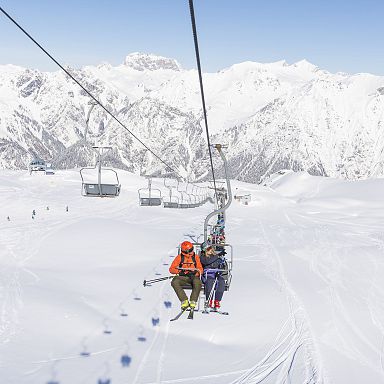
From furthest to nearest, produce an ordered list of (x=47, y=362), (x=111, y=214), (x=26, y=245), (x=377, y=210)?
(x=377, y=210) → (x=111, y=214) → (x=26, y=245) → (x=47, y=362)

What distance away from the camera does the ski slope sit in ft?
27.7

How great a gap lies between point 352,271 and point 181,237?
1196 centimetres

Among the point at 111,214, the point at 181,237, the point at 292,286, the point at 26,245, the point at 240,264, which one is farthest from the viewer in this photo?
the point at 111,214

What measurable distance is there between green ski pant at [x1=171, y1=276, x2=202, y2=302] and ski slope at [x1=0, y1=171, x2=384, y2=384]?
0.67 m

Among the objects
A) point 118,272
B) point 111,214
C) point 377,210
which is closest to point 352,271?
point 118,272

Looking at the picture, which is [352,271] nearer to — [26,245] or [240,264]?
[240,264]

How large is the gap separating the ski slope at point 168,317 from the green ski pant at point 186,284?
2.19 ft

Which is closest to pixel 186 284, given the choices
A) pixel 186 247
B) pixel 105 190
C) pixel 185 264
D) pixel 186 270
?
pixel 186 270

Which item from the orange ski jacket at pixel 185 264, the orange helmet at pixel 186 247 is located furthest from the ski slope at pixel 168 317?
the orange helmet at pixel 186 247

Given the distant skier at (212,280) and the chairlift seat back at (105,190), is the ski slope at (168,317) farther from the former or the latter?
the chairlift seat back at (105,190)

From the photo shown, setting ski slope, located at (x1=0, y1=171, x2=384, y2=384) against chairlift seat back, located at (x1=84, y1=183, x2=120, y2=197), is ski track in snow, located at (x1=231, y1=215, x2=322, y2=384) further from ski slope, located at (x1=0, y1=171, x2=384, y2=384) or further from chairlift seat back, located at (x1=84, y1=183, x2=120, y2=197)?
chairlift seat back, located at (x1=84, y1=183, x2=120, y2=197)

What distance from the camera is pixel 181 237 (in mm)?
29453

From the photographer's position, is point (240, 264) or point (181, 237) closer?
point (240, 264)

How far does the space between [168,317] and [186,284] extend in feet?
3.16
